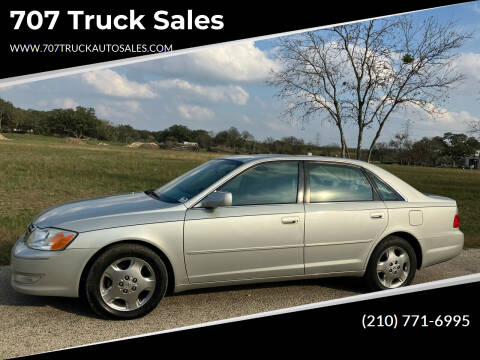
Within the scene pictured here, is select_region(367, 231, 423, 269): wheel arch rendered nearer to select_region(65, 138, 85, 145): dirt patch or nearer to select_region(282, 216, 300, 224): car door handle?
select_region(282, 216, 300, 224): car door handle

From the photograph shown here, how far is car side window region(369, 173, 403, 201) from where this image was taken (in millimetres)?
4761

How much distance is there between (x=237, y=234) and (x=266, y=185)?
0.68 meters

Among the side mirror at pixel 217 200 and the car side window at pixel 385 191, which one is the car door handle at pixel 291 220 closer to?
the side mirror at pixel 217 200

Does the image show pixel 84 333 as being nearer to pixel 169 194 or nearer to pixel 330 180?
pixel 169 194

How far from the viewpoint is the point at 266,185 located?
4414mm

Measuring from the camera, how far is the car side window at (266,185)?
4273 mm

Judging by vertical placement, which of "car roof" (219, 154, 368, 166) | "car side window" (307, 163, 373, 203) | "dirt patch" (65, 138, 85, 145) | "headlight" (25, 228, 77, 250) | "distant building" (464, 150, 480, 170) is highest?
"dirt patch" (65, 138, 85, 145)

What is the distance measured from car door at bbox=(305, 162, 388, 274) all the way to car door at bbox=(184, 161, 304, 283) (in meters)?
0.13

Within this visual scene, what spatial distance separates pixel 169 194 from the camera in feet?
15.1

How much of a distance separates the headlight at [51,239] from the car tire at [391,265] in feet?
10.4

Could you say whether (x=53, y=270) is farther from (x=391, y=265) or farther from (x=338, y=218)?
(x=391, y=265)

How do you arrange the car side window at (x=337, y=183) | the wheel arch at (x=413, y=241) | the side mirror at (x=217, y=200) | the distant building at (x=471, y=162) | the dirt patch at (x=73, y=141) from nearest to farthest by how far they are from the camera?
the side mirror at (x=217, y=200) < the car side window at (x=337, y=183) < the wheel arch at (x=413, y=241) < the dirt patch at (x=73, y=141) < the distant building at (x=471, y=162)

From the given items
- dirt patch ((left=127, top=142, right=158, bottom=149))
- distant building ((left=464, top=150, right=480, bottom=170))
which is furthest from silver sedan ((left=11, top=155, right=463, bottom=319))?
distant building ((left=464, top=150, right=480, bottom=170))

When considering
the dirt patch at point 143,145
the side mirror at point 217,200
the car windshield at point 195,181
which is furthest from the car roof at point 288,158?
the dirt patch at point 143,145
